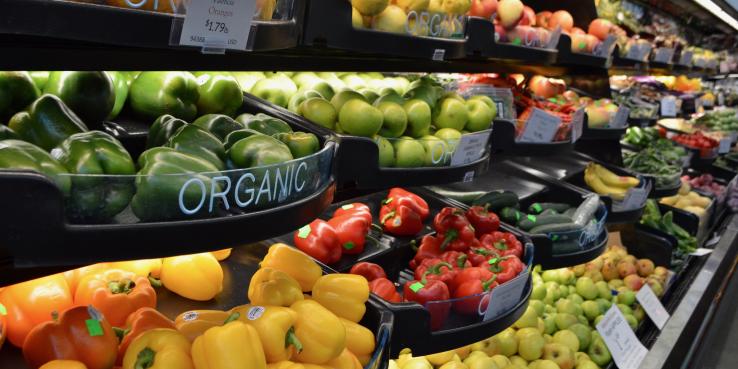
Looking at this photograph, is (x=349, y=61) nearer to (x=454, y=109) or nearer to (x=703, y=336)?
(x=454, y=109)

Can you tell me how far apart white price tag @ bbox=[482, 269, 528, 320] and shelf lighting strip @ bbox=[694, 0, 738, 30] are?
3.79 metres

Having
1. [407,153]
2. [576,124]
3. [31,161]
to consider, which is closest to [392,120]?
[407,153]

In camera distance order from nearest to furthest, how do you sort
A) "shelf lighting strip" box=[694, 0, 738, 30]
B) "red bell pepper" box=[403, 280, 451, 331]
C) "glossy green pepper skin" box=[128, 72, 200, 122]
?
"glossy green pepper skin" box=[128, 72, 200, 122]
"red bell pepper" box=[403, 280, 451, 331]
"shelf lighting strip" box=[694, 0, 738, 30]

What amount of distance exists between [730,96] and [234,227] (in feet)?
→ 29.6

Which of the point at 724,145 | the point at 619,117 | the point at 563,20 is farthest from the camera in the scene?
the point at 724,145

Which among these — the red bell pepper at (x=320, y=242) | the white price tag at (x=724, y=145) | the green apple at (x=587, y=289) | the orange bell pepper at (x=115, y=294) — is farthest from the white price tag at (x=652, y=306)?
the white price tag at (x=724, y=145)

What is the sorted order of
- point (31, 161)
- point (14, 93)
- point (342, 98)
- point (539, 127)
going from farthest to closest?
1. point (539, 127)
2. point (342, 98)
3. point (14, 93)
4. point (31, 161)

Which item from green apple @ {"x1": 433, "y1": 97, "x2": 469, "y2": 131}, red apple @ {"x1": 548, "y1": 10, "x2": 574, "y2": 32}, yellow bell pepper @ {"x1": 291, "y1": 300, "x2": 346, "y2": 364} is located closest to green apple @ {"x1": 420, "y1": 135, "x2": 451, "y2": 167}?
green apple @ {"x1": 433, "y1": 97, "x2": 469, "y2": 131}

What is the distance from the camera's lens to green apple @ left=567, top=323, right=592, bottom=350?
3078mm

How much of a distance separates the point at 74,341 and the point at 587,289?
2.90 m

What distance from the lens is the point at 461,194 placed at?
9.38 ft

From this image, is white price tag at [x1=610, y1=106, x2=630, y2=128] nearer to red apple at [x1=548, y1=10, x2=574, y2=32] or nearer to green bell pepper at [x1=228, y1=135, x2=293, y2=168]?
red apple at [x1=548, y1=10, x2=574, y2=32]

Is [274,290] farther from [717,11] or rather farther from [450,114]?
[717,11]

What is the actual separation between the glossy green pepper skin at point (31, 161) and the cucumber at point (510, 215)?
2095 millimetres
